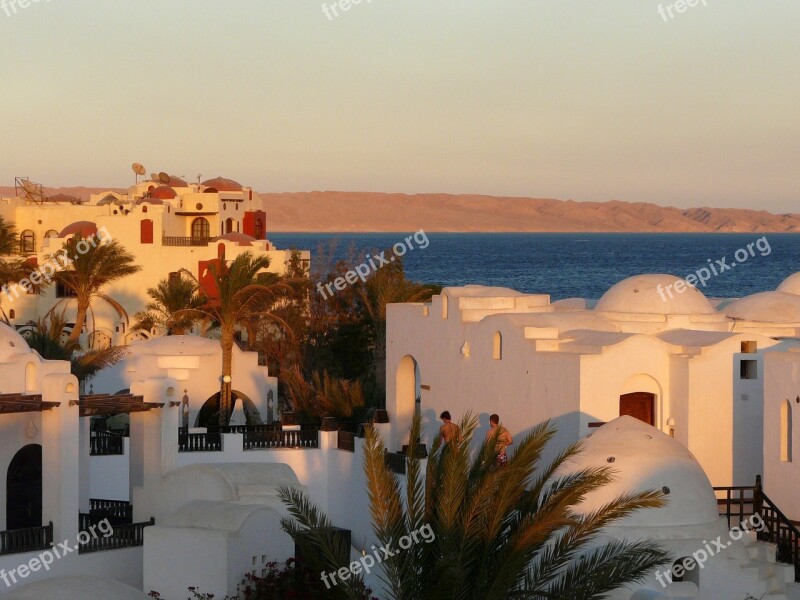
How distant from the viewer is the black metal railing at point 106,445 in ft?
89.6

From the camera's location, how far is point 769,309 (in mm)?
29031

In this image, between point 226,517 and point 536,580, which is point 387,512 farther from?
point 226,517

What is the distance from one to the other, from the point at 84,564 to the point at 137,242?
31195mm

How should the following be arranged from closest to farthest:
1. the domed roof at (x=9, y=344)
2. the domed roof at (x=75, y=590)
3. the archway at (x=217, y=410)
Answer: the domed roof at (x=75, y=590)
the domed roof at (x=9, y=344)
the archway at (x=217, y=410)

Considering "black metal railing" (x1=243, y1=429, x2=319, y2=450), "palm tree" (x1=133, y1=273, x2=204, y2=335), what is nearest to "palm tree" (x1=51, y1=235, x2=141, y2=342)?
"palm tree" (x1=133, y1=273, x2=204, y2=335)

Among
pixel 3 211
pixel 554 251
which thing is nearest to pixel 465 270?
pixel 554 251

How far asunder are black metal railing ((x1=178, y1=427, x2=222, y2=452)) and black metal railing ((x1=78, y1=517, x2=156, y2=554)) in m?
4.25

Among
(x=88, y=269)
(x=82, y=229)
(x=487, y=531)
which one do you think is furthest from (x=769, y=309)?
(x=82, y=229)

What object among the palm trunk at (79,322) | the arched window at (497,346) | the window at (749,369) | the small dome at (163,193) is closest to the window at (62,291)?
the palm trunk at (79,322)

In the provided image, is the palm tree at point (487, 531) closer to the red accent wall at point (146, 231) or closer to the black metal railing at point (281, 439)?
the black metal railing at point (281, 439)

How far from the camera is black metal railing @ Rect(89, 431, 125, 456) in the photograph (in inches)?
1075

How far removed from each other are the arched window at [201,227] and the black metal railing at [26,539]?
123 feet

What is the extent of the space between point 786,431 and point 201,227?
3907 centimetres

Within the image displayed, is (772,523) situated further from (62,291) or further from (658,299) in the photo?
(62,291)
